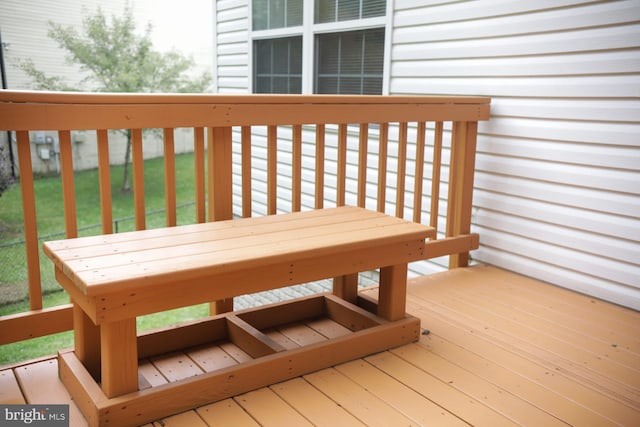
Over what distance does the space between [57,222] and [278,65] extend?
7368 millimetres

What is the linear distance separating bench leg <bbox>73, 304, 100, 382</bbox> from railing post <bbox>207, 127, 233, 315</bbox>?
0.74 meters

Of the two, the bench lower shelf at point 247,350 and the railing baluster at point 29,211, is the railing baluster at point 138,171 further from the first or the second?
the bench lower shelf at point 247,350

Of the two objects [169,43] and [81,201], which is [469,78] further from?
[169,43]

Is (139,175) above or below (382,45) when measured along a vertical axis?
below

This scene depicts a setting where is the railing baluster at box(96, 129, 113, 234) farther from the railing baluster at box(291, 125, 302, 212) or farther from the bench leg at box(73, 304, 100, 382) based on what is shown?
the railing baluster at box(291, 125, 302, 212)

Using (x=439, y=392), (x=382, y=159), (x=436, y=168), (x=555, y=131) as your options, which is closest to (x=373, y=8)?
(x=436, y=168)

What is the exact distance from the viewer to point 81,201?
1265cm

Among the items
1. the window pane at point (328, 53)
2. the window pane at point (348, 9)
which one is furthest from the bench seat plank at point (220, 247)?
the window pane at point (328, 53)

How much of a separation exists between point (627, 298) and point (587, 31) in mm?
1439

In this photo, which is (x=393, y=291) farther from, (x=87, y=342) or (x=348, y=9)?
(x=348, y=9)

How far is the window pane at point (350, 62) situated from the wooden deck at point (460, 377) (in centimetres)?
224

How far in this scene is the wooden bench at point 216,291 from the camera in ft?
6.19

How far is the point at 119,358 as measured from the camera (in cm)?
191

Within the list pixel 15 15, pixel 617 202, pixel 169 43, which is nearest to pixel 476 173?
pixel 617 202
